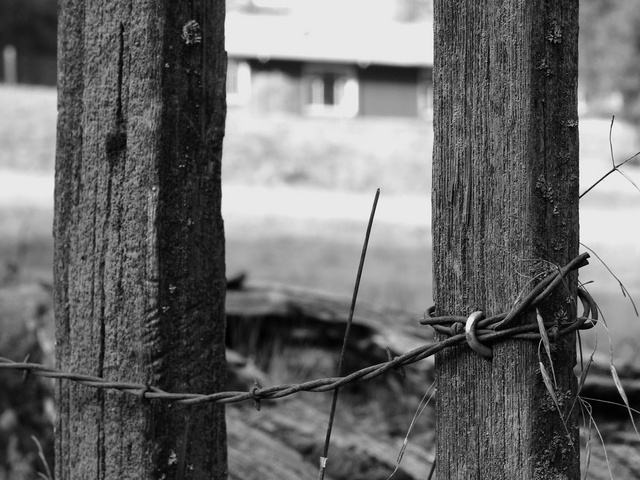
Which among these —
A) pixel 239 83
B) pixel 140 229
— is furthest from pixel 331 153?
pixel 140 229

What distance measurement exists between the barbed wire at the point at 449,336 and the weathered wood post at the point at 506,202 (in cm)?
3

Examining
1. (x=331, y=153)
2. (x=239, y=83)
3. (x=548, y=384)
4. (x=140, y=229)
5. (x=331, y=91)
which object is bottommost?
(x=548, y=384)

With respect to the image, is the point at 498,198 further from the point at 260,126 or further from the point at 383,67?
the point at 383,67

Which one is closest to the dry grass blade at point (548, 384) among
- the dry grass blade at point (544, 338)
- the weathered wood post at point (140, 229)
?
the dry grass blade at point (544, 338)

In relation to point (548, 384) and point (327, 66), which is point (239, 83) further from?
point (548, 384)

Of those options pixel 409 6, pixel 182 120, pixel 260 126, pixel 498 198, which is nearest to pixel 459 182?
pixel 498 198

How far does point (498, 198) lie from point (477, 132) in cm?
14

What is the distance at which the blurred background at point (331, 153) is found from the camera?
9289 millimetres

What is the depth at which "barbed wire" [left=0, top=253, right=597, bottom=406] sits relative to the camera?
154cm

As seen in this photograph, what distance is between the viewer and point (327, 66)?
29.5 m

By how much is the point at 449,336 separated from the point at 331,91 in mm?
28991

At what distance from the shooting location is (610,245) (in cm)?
1237

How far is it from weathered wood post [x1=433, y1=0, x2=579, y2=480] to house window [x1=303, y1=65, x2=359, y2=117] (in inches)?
1116

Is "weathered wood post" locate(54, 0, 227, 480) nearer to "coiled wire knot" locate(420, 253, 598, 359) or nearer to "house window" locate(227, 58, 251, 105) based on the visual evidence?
"coiled wire knot" locate(420, 253, 598, 359)
